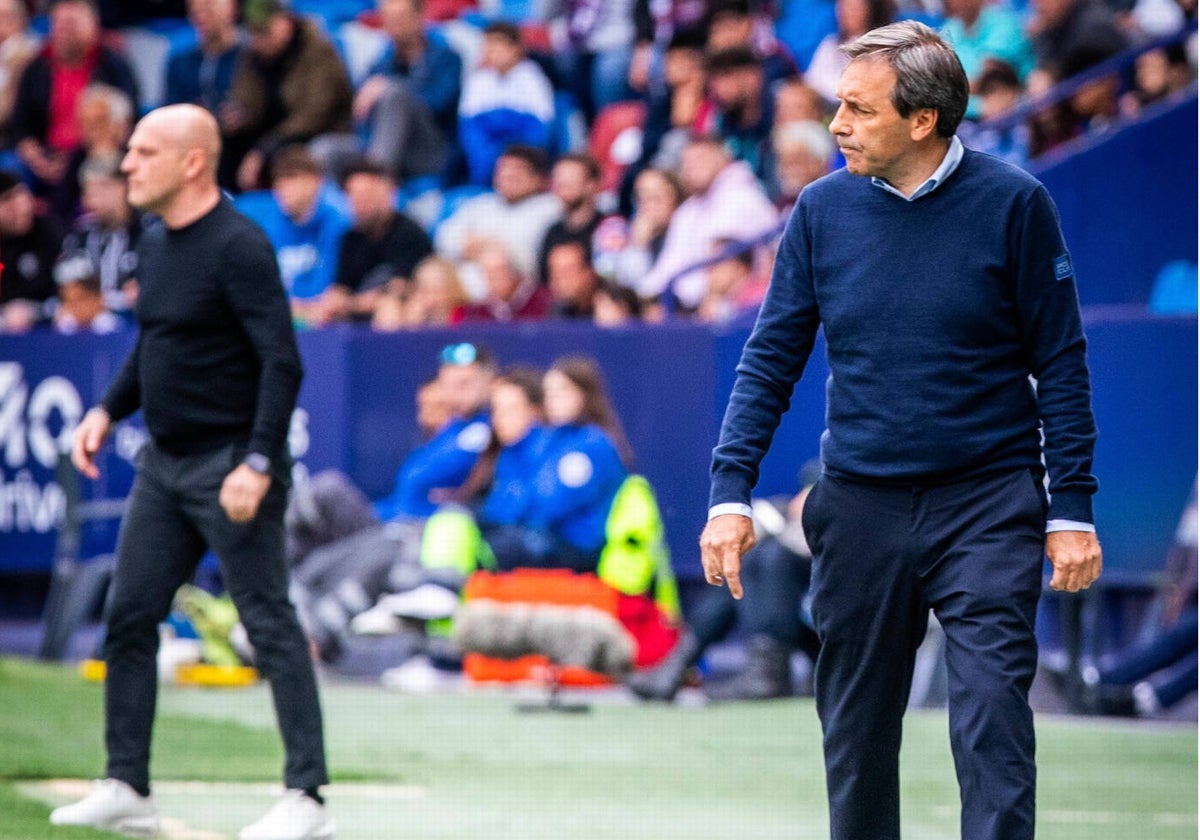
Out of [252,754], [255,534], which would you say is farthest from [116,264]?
[255,534]

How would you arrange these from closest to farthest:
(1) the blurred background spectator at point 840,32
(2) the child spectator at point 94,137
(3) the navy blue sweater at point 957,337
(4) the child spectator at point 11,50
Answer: (3) the navy blue sweater at point 957,337 < (1) the blurred background spectator at point 840,32 < (2) the child spectator at point 94,137 < (4) the child spectator at point 11,50

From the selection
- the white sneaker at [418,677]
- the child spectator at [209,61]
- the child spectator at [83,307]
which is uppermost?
the child spectator at [209,61]

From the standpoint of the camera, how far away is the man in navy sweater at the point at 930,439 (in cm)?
447

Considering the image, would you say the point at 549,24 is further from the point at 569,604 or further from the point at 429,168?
the point at 569,604

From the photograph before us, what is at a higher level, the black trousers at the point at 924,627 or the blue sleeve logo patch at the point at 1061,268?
the blue sleeve logo patch at the point at 1061,268

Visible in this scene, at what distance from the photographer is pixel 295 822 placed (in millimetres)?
6051

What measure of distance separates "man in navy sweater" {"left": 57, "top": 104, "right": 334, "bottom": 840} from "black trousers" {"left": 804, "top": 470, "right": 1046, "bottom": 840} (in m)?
2.06

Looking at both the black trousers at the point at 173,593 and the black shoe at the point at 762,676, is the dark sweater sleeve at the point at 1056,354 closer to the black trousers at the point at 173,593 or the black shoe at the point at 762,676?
the black trousers at the point at 173,593

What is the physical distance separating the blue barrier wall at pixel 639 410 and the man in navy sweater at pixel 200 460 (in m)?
5.07

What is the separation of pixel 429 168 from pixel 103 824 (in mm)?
10117

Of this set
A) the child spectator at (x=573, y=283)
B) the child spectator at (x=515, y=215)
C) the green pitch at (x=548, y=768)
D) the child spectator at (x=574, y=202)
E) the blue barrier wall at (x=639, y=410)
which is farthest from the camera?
the child spectator at (x=515, y=215)

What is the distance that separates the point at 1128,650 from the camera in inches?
397

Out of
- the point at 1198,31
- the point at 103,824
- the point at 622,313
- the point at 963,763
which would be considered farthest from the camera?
the point at 622,313

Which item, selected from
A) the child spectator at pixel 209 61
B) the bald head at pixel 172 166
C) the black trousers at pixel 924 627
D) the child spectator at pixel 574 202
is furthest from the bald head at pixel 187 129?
the child spectator at pixel 209 61
